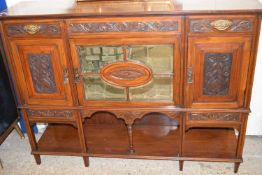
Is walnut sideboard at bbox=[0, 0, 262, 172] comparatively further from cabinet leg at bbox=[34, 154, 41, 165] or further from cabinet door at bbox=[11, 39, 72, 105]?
cabinet leg at bbox=[34, 154, 41, 165]

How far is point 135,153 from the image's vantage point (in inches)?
79.7

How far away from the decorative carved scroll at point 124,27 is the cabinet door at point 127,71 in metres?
0.05

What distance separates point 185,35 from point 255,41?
343 mm

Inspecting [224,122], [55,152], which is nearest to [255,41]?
[224,122]

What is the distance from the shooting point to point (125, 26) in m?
1.56

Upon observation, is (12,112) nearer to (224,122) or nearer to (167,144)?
(167,144)

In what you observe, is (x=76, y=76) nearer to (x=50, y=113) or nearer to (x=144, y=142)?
(x=50, y=113)

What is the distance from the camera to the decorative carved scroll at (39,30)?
1607mm

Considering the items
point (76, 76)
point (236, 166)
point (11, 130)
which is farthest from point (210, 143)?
point (11, 130)

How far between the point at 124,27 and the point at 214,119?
747 mm

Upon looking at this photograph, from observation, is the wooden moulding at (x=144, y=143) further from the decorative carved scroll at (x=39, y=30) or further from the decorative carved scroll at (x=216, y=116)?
the decorative carved scroll at (x=39, y=30)

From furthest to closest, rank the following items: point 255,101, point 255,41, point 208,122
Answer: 1. point 255,101
2. point 208,122
3. point 255,41

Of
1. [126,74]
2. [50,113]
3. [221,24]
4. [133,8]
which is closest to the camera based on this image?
[221,24]

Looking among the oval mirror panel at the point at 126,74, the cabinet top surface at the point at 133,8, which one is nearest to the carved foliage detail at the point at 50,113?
the oval mirror panel at the point at 126,74
